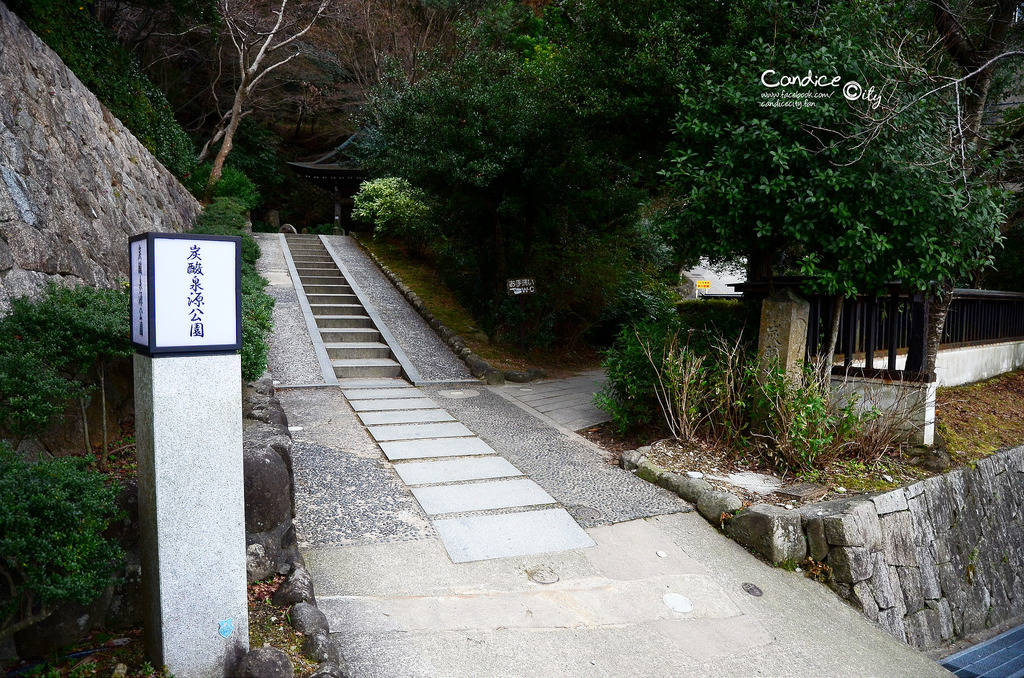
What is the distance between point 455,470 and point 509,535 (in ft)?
4.09

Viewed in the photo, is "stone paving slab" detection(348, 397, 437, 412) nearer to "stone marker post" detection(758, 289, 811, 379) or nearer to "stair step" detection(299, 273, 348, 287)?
"stone marker post" detection(758, 289, 811, 379)

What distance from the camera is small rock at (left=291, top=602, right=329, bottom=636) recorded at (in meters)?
3.08

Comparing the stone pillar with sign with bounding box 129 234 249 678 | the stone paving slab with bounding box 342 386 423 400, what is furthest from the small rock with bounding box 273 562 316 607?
the stone paving slab with bounding box 342 386 423 400

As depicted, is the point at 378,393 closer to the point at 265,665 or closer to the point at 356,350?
the point at 356,350

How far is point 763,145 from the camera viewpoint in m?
5.51

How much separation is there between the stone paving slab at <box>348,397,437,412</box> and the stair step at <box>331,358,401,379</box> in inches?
57.0

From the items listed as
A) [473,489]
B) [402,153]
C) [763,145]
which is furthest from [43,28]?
[763,145]

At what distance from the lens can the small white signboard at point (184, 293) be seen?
2.59m

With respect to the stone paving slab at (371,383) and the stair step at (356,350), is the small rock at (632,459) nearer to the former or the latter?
the stone paving slab at (371,383)

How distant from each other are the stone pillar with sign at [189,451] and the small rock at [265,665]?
0.06m

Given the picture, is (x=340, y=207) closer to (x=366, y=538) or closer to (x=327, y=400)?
(x=327, y=400)

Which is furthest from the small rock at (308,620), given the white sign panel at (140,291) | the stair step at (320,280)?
the stair step at (320,280)

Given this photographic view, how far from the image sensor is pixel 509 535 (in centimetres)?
437

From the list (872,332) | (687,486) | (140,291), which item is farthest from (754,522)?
(140,291)
